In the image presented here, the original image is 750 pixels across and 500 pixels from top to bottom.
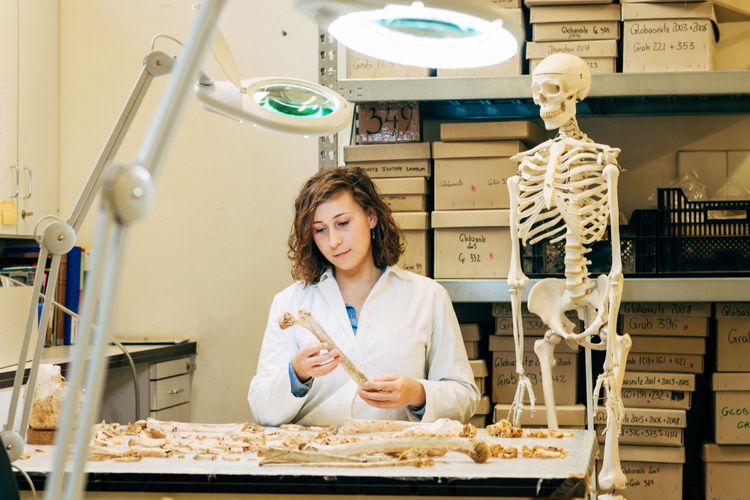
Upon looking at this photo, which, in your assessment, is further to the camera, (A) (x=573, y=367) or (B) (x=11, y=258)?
(B) (x=11, y=258)

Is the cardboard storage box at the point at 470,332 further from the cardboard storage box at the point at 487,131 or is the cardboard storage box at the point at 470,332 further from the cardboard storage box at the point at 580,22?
the cardboard storage box at the point at 580,22

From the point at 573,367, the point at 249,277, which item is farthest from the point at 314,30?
the point at 573,367

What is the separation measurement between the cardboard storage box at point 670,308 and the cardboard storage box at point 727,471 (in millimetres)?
397

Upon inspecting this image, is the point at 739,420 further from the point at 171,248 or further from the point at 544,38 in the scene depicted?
the point at 171,248

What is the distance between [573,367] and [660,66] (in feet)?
2.99

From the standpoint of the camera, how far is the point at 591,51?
108 inches

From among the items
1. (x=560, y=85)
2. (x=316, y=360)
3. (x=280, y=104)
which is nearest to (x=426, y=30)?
(x=280, y=104)

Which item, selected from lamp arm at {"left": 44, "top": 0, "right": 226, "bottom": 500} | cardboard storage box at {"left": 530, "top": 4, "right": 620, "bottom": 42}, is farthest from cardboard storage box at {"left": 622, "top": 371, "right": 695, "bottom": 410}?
lamp arm at {"left": 44, "top": 0, "right": 226, "bottom": 500}

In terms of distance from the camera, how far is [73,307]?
11.4ft

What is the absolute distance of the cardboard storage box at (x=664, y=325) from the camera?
2832 mm

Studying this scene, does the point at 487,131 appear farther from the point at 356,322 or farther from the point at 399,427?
the point at 399,427

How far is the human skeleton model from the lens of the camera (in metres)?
2.31

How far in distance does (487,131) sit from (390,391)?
0.99m

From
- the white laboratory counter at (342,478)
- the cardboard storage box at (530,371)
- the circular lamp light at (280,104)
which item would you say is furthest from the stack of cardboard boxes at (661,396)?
the circular lamp light at (280,104)
